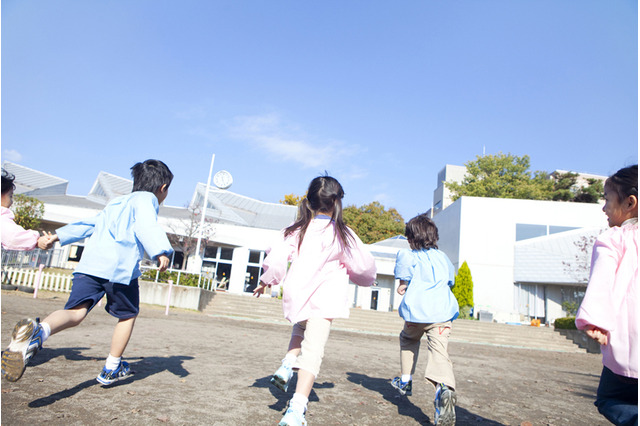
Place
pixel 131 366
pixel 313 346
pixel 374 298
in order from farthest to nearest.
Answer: pixel 374 298, pixel 131 366, pixel 313 346

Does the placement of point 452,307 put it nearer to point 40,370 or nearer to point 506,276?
point 40,370

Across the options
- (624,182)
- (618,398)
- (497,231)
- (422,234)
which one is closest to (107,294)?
(422,234)

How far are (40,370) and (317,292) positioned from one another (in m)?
2.52

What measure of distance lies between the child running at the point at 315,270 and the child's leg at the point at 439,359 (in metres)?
0.83

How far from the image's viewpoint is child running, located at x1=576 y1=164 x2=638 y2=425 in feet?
6.31

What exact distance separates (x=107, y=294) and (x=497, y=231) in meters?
26.2

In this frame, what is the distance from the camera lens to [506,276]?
1007 inches

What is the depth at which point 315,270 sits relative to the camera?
2.94 metres

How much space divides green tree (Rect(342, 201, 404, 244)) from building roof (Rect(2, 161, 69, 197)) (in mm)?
24565

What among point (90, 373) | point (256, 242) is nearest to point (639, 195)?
point (90, 373)

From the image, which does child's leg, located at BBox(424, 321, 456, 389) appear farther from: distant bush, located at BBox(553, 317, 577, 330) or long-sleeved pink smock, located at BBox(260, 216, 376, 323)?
distant bush, located at BBox(553, 317, 577, 330)

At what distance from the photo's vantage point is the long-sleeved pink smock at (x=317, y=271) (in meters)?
2.90

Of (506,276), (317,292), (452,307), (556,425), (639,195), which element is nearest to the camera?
(639,195)

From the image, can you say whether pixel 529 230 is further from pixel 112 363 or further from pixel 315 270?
pixel 112 363
